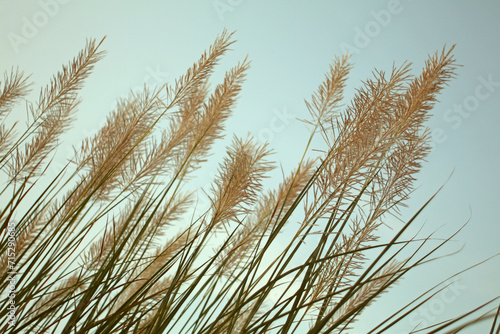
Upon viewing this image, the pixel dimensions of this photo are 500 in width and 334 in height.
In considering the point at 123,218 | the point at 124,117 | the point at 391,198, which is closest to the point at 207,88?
the point at 124,117

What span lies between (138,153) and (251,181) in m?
0.65

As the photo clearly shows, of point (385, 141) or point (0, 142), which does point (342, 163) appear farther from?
point (0, 142)

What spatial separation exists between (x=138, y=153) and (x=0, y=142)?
2.77 ft

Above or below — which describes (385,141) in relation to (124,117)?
below

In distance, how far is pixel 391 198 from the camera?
125 centimetres

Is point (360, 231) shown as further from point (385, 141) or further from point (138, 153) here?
point (138, 153)

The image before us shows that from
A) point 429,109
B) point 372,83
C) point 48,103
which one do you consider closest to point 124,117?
point 48,103

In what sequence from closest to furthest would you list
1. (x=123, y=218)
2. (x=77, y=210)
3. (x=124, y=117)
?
(x=77, y=210) < (x=124, y=117) < (x=123, y=218)

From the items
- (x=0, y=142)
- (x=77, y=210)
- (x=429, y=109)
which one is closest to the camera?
(x=77, y=210)

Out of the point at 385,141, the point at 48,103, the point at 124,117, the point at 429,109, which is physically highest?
the point at 48,103

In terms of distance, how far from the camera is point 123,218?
183cm

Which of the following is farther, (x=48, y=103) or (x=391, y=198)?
(x=48, y=103)

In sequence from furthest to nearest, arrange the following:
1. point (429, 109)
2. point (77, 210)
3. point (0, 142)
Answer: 1. point (0, 142)
2. point (429, 109)
3. point (77, 210)

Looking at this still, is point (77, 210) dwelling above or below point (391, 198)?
below
